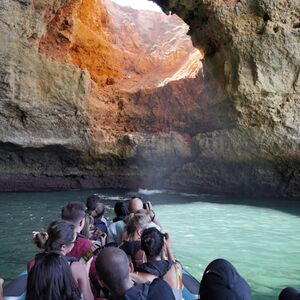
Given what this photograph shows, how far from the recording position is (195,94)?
17906mm

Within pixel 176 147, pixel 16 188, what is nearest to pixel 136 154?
pixel 176 147

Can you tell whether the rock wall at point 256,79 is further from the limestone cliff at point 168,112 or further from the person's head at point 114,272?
the person's head at point 114,272

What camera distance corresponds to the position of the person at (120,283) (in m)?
2.30

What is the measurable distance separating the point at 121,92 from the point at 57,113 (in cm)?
416

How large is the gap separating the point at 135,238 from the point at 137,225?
0.12 m

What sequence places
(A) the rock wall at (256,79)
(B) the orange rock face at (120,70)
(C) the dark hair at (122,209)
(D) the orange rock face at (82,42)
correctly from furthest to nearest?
(D) the orange rock face at (82,42), (B) the orange rock face at (120,70), (A) the rock wall at (256,79), (C) the dark hair at (122,209)

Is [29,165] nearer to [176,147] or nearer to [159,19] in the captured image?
[176,147]

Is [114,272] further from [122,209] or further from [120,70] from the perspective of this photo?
[120,70]

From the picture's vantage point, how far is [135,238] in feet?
12.3

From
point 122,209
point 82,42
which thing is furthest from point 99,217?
point 82,42

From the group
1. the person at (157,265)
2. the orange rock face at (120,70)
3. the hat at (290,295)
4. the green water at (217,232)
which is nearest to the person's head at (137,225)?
the person at (157,265)

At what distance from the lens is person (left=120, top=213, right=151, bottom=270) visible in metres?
3.60

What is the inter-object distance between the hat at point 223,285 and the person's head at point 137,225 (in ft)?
5.34

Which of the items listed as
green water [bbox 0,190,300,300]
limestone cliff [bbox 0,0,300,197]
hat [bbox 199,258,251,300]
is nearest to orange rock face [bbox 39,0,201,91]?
limestone cliff [bbox 0,0,300,197]
